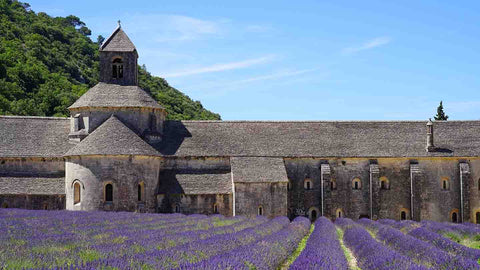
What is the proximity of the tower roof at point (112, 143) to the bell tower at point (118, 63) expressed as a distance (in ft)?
18.3

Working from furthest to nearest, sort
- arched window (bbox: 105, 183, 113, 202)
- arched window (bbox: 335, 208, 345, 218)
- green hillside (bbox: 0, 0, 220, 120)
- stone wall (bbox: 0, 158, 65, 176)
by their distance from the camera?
green hillside (bbox: 0, 0, 220, 120), arched window (bbox: 335, 208, 345, 218), stone wall (bbox: 0, 158, 65, 176), arched window (bbox: 105, 183, 113, 202)

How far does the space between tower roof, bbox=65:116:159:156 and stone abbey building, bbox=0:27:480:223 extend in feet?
0.33

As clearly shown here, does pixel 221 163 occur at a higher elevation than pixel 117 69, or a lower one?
lower

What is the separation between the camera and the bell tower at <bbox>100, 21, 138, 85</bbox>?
48.2 m

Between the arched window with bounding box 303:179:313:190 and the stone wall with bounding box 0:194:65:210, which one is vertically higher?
the arched window with bounding box 303:179:313:190

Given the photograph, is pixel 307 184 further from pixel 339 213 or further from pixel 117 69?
pixel 117 69

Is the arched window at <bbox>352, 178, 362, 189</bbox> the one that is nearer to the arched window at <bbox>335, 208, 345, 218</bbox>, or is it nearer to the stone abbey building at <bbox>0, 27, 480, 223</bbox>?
the stone abbey building at <bbox>0, 27, 480, 223</bbox>

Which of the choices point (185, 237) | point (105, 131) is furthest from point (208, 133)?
point (185, 237)

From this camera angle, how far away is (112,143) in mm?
41531

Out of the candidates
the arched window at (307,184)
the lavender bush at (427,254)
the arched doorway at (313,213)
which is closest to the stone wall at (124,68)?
the arched window at (307,184)

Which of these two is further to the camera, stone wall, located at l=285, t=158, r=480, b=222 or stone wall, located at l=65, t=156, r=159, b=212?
stone wall, located at l=285, t=158, r=480, b=222

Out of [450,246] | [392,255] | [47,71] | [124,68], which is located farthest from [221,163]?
[47,71]

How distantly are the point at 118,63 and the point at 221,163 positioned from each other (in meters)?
11.5

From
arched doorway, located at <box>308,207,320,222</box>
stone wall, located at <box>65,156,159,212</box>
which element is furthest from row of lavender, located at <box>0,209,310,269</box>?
arched doorway, located at <box>308,207,320,222</box>
